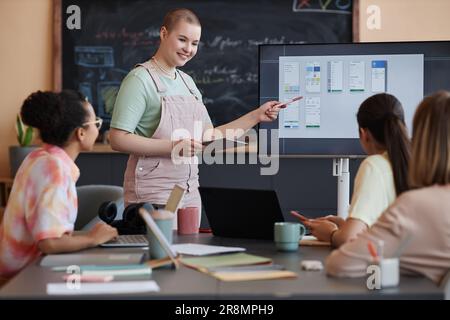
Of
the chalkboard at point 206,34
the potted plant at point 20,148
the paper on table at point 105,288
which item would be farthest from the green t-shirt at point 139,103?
the chalkboard at point 206,34

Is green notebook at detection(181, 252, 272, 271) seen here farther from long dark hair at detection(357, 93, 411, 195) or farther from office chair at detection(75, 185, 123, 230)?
office chair at detection(75, 185, 123, 230)

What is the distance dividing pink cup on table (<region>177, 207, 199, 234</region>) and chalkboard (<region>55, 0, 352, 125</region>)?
2945mm

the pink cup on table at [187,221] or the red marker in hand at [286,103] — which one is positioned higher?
the red marker in hand at [286,103]

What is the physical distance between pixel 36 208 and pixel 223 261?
555 mm

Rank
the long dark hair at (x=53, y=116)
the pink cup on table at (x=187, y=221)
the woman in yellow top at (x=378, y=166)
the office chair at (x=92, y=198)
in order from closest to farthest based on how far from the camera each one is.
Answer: the woman in yellow top at (x=378, y=166) → the long dark hair at (x=53, y=116) → the pink cup on table at (x=187, y=221) → the office chair at (x=92, y=198)

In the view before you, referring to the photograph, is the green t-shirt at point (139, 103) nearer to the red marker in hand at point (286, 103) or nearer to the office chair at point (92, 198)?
the red marker in hand at point (286, 103)

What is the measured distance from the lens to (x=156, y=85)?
120 inches

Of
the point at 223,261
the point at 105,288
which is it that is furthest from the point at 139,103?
the point at 105,288

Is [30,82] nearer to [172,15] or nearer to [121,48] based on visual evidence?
[121,48]

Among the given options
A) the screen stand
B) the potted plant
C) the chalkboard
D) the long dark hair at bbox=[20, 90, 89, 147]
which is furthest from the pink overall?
the chalkboard

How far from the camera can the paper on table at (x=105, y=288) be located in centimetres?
166

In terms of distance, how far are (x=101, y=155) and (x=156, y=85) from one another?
2.03 m

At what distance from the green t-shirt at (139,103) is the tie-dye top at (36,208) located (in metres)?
0.69

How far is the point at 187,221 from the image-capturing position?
268 cm
